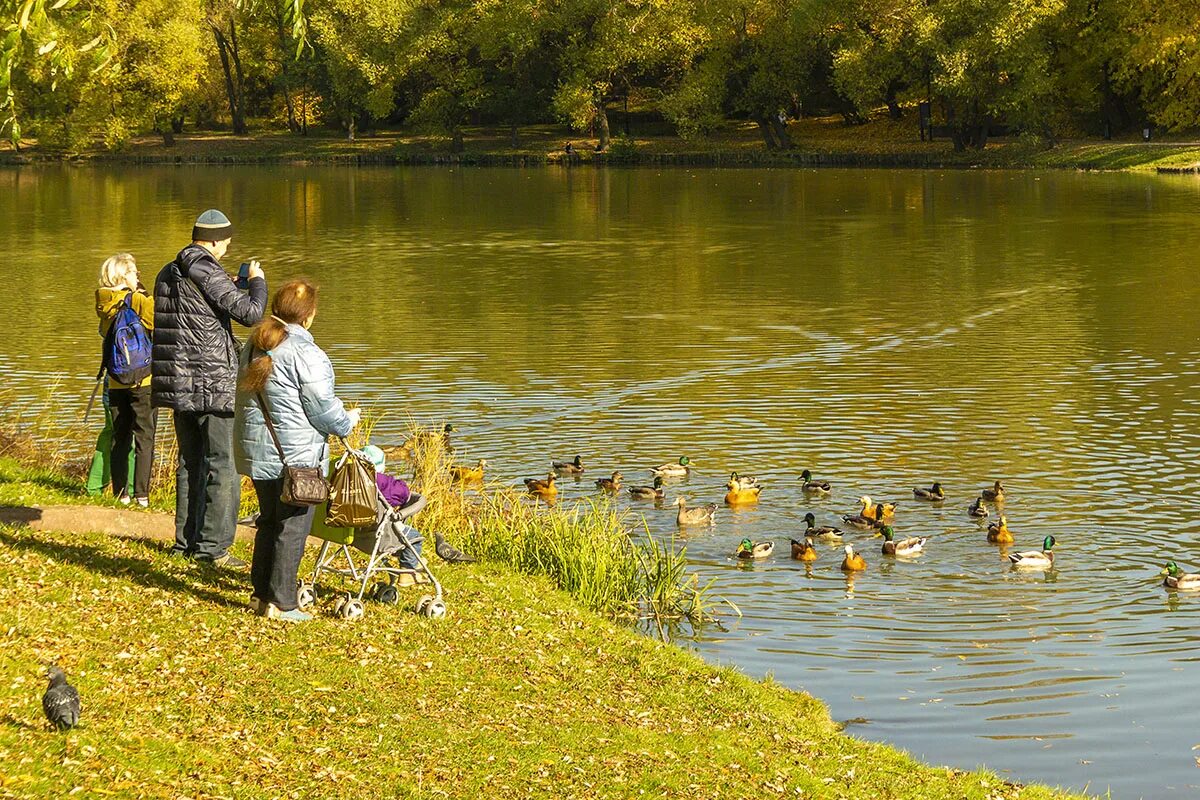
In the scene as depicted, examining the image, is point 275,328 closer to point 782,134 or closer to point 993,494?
point 993,494

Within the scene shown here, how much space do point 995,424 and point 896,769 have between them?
45.2ft

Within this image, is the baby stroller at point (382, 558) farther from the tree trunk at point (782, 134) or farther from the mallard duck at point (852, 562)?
the tree trunk at point (782, 134)

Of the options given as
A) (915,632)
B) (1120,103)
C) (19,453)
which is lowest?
(915,632)

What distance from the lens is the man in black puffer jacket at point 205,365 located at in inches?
458

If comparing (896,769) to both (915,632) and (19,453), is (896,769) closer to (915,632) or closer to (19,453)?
(915,632)

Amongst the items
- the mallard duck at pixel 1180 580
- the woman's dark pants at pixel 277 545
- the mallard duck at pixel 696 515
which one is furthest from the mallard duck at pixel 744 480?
the woman's dark pants at pixel 277 545

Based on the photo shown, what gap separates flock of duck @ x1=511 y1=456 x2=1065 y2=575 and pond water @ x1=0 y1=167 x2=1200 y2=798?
A: 0.18 m

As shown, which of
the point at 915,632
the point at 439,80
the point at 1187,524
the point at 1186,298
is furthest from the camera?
the point at 439,80

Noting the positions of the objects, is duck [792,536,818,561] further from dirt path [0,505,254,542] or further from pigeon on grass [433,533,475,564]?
dirt path [0,505,254,542]

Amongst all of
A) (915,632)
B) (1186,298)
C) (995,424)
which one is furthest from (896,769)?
(1186,298)

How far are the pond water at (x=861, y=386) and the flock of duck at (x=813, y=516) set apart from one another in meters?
0.18

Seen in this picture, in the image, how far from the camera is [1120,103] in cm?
8906

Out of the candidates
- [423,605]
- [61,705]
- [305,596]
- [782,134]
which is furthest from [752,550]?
[782,134]

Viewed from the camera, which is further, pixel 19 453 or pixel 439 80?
pixel 439 80
